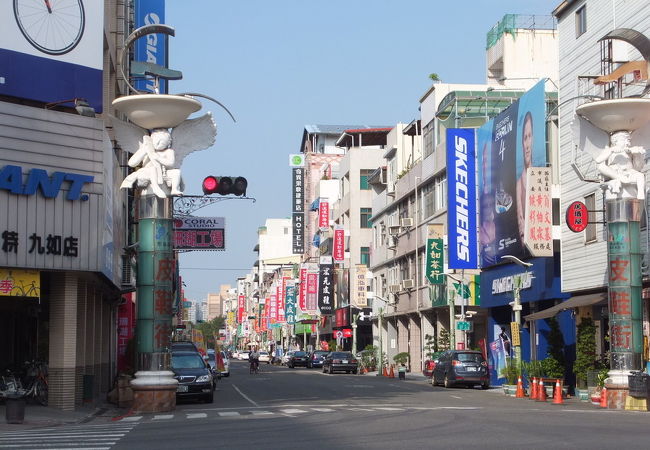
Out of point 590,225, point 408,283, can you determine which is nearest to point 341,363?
point 408,283

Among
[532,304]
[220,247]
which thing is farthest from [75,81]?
[532,304]

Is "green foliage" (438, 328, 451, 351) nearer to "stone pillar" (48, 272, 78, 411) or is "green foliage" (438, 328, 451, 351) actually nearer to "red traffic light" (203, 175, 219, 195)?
"red traffic light" (203, 175, 219, 195)

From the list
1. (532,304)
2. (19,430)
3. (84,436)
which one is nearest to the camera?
(84,436)

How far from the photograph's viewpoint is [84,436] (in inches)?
720

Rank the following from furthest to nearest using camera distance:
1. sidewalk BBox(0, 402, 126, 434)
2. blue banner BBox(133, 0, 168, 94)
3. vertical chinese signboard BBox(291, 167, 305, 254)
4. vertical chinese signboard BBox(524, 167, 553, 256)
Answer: vertical chinese signboard BBox(291, 167, 305, 254) < blue banner BBox(133, 0, 168, 94) < vertical chinese signboard BBox(524, 167, 553, 256) < sidewalk BBox(0, 402, 126, 434)

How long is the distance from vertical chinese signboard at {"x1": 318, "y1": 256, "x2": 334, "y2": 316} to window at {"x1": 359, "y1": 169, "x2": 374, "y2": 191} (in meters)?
7.59

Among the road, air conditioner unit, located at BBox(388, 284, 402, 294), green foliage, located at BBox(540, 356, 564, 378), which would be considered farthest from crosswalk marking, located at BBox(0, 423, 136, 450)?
air conditioner unit, located at BBox(388, 284, 402, 294)

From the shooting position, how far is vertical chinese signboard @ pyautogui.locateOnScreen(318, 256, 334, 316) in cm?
9394

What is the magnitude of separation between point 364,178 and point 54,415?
6726cm

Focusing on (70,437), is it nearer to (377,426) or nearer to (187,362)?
(377,426)

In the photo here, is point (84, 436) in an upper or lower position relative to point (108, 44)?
lower

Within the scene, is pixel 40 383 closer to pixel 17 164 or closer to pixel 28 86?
pixel 17 164

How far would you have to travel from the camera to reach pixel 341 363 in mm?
64125

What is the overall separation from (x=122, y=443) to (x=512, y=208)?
29563 millimetres
